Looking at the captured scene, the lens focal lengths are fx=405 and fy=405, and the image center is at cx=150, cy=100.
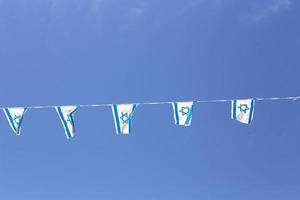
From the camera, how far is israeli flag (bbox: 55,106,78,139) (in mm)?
19828

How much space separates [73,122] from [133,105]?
10.2 feet

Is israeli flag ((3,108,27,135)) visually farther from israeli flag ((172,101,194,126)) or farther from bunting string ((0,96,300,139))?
israeli flag ((172,101,194,126))

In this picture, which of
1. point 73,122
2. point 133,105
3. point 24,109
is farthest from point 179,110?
point 24,109

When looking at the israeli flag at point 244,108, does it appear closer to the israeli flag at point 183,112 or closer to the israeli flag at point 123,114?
the israeli flag at point 183,112

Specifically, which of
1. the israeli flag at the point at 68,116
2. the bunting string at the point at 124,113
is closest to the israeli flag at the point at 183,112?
the bunting string at the point at 124,113

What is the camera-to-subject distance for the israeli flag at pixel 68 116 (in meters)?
19.8

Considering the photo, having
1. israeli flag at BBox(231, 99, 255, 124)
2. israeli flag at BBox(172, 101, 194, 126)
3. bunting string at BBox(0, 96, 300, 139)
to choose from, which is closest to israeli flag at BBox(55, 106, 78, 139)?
bunting string at BBox(0, 96, 300, 139)

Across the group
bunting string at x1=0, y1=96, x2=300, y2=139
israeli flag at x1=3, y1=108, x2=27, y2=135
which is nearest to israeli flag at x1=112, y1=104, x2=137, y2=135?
bunting string at x1=0, y1=96, x2=300, y2=139

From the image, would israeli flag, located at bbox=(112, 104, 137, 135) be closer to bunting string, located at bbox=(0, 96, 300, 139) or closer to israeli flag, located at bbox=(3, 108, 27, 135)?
bunting string, located at bbox=(0, 96, 300, 139)

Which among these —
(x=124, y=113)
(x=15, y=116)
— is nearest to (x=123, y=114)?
(x=124, y=113)

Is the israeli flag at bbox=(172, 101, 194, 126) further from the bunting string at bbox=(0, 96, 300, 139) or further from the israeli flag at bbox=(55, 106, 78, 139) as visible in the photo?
the israeli flag at bbox=(55, 106, 78, 139)

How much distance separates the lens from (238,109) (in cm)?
1991

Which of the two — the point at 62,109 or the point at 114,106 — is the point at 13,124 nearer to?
the point at 62,109

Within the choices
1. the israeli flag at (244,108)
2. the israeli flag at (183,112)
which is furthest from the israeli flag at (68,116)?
the israeli flag at (244,108)
